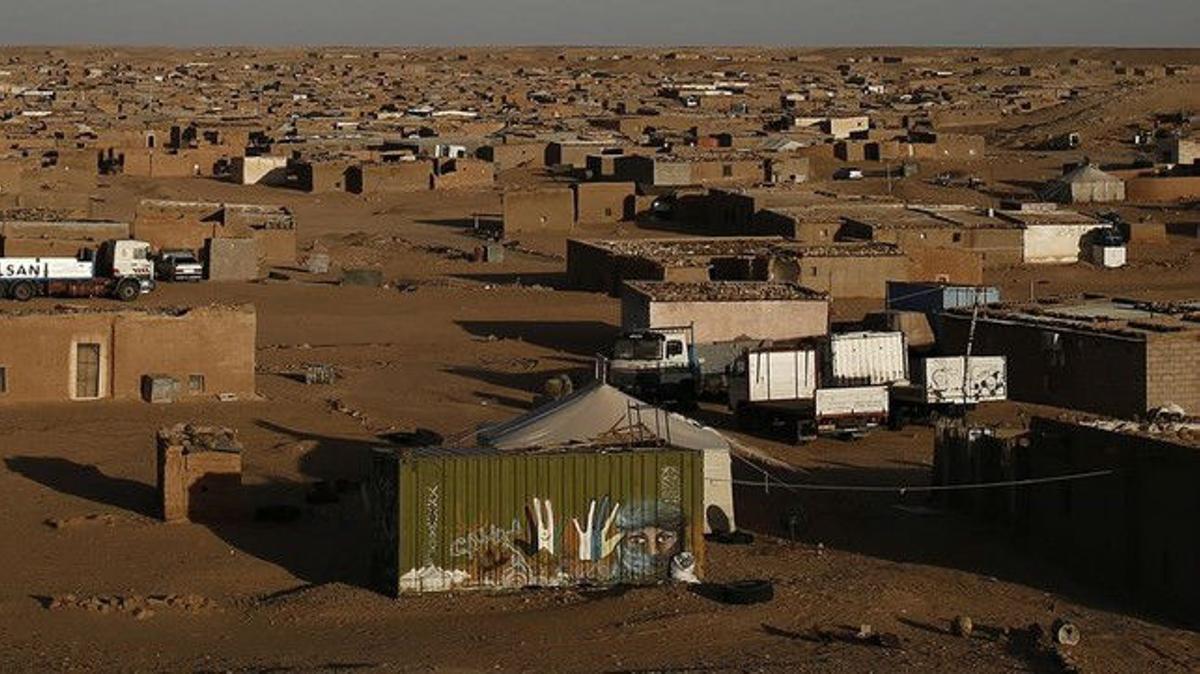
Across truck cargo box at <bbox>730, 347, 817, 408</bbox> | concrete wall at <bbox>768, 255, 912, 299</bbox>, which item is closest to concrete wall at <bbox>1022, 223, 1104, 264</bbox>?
concrete wall at <bbox>768, 255, 912, 299</bbox>

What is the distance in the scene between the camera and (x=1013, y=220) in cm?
4816

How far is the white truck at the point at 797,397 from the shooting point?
27.1 metres

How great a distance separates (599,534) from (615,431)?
9.07 feet

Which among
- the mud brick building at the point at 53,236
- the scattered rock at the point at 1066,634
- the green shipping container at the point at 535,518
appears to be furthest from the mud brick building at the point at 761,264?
the scattered rock at the point at 1066,634

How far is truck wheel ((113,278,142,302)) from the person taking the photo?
40.0 metres

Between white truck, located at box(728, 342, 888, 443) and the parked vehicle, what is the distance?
17.1m

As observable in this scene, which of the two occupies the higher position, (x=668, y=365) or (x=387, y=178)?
(x=387, y=178)

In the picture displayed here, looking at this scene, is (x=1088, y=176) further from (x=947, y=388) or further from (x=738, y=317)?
(x=947, y=388)

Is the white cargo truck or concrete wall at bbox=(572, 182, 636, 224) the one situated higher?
concrete wall at bbox=(572, 182, 636, 224)

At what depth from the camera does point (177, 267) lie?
142 feet

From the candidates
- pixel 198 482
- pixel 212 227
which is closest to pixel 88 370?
pixel 198 482

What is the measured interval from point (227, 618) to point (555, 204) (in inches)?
1453

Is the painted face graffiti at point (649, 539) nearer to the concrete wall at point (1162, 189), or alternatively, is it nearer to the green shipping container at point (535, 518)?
the green shipping container at point (535, 518)

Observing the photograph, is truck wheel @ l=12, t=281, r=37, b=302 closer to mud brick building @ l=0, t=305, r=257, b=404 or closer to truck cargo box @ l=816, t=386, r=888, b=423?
mud brick building @ l=0, t=305, r=257, b=404
